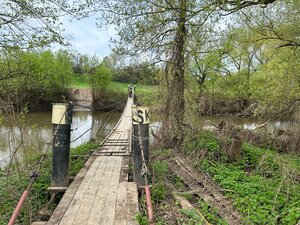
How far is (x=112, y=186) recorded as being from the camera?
4113 millimetres

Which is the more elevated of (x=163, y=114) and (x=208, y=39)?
(x=208, y=39)

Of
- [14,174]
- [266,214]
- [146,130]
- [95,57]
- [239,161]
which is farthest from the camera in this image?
[95,57]

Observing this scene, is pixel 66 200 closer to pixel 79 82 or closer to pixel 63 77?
pixel 63 77

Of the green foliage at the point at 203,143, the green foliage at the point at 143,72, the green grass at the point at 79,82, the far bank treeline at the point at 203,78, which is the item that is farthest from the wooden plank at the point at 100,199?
the green grass at the point at 79,82

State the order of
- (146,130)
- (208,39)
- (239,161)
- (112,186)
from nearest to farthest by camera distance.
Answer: (112,186) → (146,130) → (239,161) → (208,39)

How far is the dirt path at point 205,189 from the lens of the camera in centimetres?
361

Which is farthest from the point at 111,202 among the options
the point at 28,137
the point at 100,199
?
the point at 28,137

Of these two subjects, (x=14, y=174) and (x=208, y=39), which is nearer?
(x=14, y=174)

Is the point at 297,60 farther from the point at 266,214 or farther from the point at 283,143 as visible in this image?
the point at 266,214

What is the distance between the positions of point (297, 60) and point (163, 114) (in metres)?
4.88

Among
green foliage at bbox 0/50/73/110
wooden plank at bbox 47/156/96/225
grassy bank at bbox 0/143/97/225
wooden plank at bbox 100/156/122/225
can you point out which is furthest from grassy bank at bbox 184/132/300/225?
green foliage at bbox 0/50/73/110

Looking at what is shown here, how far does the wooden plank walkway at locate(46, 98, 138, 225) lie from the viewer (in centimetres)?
305

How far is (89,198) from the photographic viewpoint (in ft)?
11.8

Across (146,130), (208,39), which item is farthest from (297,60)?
(146,130)
